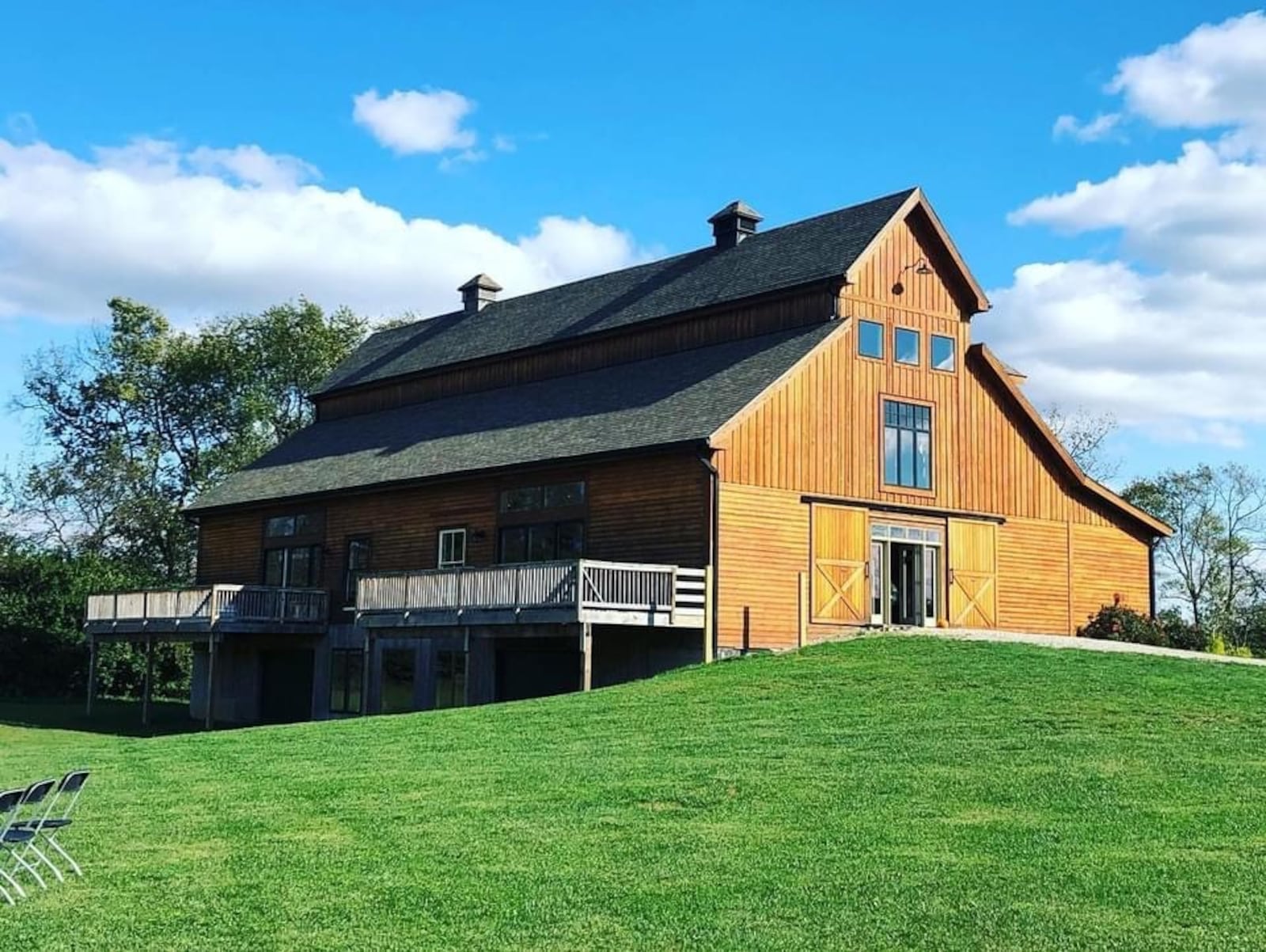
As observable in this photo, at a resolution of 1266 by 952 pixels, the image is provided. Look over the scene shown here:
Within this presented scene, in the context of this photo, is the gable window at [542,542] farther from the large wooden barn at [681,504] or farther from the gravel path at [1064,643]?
the gravel path at [1064,643]

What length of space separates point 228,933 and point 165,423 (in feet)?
165

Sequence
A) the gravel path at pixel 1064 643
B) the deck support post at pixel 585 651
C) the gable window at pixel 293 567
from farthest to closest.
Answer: the gable window at pixel 293 567 → the gravel path at pixel 1064 643 → the deck support post at pixel 585 651

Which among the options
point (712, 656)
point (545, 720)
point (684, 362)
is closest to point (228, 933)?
point (545, 720)

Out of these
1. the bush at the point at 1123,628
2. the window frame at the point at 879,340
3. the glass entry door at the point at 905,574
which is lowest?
the bush at the point at 1123,628

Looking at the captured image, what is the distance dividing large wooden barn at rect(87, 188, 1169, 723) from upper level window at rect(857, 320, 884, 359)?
0.08 metres

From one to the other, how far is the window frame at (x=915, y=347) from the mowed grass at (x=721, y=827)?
10.4 meters

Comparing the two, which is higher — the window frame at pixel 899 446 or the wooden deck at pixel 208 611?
the window frame at pixel 899 446

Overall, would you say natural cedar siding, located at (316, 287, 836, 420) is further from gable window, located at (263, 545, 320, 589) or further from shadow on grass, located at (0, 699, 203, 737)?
shadow on grass, located at (0, 699, 203, 737)

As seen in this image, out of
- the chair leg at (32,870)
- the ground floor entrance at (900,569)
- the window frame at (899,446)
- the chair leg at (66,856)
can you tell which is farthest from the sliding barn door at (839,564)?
the chair leg at (32,870)

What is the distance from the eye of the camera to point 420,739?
2006 cm

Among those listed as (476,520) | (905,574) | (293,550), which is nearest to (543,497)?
(476,520)

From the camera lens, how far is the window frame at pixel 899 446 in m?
30.1

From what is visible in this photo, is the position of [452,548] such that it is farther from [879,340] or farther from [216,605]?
[879,340]

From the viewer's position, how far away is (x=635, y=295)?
35.1 metres
